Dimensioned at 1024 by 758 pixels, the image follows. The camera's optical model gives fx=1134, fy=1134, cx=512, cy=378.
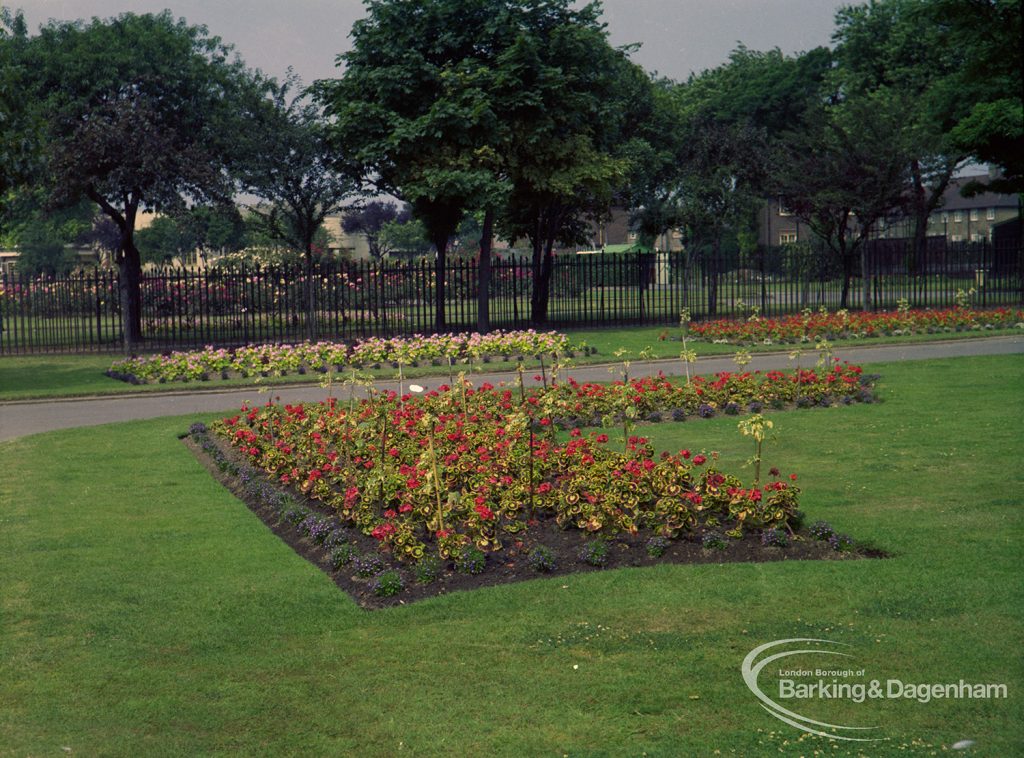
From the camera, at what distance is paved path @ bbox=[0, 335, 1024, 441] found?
51.9 ft

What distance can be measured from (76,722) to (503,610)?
7.88 feet

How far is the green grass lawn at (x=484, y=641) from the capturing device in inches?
194

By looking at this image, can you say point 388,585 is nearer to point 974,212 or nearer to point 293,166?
point 293,166

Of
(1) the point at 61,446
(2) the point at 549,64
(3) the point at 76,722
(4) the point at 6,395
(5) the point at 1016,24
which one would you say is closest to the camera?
(3) the point at 76,722

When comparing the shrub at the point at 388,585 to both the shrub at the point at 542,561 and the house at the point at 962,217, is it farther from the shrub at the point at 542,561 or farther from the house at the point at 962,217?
the house at the point at 962,217

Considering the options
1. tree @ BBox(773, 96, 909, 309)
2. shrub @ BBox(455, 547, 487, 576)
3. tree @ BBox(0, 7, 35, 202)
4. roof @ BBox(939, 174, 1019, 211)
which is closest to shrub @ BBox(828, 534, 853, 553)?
shrub @ BBox(455, 547, 487, 576)

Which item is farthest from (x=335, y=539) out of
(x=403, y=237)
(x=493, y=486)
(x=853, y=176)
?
(x=403, y=237)

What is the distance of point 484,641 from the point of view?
19.9 feet

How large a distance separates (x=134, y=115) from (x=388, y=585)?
23.2 meters

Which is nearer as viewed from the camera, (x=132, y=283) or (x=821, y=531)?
(x=821, y=531)

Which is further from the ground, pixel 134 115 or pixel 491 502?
pixel 134 115

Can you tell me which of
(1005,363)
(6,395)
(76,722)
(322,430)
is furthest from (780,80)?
(76,722)

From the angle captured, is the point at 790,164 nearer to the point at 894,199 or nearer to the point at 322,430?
the point at 894,199

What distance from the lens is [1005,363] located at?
751 inches
